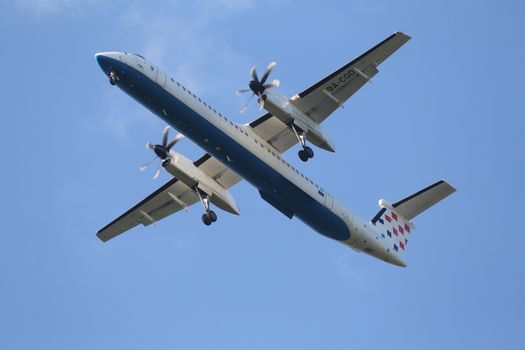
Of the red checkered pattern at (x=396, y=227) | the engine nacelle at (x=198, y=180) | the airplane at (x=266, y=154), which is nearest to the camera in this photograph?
the airplane at (x=266, y=154)

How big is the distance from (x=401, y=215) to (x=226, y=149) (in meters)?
9.42

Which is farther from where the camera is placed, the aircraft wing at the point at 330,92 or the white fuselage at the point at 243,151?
the aircraft wing at the point at 330,92

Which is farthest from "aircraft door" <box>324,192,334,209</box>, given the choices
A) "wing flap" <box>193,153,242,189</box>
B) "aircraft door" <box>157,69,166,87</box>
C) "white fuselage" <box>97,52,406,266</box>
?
"aircraft door" <box>157,69,166,87</box>

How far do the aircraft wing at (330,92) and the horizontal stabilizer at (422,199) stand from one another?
5518 mm

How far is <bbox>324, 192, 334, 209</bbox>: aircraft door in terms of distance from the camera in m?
33.3

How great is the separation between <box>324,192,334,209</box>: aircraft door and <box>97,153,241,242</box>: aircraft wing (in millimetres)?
4171

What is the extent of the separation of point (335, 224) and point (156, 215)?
833cm

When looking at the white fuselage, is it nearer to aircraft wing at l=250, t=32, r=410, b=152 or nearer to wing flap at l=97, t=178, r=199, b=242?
aircraft wing at l=250, t=32, r=410, b=152

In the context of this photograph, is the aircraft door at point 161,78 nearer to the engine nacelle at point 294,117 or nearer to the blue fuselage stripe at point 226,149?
the blue fuselage stripe at point 226,149

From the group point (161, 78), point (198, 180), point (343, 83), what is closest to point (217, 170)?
point (198, 180)

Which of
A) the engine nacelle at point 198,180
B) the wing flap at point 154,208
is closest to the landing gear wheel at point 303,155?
the engine nacelle at point 198,180

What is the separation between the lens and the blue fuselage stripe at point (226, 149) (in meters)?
30.3

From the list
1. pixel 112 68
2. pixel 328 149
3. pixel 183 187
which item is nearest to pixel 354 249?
pixel 328 149

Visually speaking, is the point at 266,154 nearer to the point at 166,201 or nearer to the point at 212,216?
the point at 212,216
